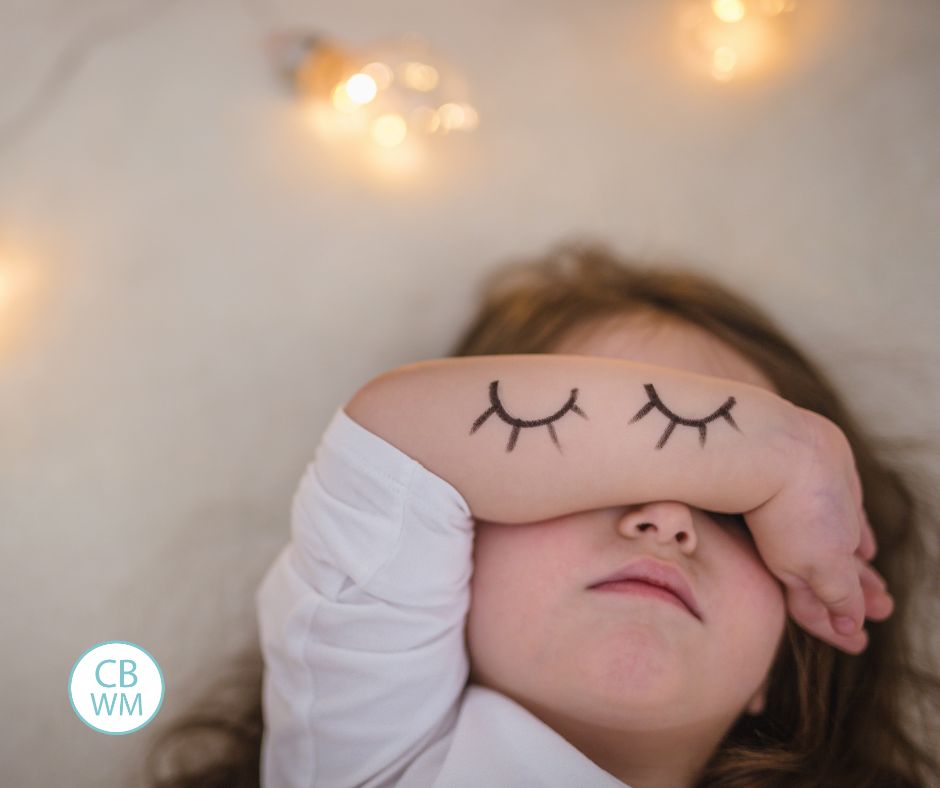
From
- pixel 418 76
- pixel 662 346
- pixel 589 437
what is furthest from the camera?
pixel 418 76

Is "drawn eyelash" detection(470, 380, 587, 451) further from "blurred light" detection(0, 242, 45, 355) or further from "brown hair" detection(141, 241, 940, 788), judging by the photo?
"blurred light" detection(0, 242, 45, 355)

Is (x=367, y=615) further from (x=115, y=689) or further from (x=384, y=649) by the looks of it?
(x=115, y=689)

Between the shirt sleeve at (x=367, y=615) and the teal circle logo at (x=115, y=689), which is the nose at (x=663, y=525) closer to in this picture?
the shirt sleeve at (x=367, y=615)

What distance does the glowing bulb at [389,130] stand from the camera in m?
1.04

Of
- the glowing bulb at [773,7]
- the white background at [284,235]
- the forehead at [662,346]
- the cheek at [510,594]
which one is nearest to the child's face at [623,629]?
the cheek at [510,594]

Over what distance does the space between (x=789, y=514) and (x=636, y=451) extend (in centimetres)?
15

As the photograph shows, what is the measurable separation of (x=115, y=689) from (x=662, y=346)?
614 millimetres

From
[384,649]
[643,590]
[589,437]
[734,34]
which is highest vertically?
[734,34]

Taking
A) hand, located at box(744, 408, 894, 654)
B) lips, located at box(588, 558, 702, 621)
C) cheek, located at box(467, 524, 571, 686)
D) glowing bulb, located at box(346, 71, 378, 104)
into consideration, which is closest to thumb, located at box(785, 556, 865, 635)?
hand, located at box(744, 408, 894, 654)

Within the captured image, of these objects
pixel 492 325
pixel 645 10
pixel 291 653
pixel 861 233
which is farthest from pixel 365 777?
pixel 645 10

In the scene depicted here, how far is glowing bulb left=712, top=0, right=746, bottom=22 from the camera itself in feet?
3.51

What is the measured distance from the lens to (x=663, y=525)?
0.71m

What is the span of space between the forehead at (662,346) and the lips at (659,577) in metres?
0.20

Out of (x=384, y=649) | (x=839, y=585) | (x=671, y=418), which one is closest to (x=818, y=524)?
(x=839, y=585)
